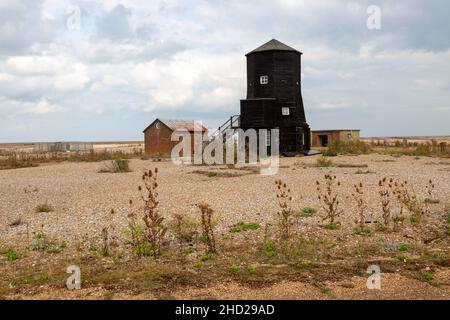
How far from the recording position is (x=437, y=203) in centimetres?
1383

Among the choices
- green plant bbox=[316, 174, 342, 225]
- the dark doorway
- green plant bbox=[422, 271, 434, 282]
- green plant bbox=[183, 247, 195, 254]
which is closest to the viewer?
green plant bbox=[422, 271, 434, 282]

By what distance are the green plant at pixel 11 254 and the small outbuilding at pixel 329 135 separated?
2178 inches

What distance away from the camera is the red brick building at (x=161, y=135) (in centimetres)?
5088

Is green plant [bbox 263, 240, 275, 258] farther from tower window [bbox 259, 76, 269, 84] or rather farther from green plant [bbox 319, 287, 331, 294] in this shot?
tower window [bbox 259, 76, 269, 84]

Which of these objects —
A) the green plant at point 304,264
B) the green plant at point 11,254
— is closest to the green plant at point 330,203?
the green plant at point 304,264

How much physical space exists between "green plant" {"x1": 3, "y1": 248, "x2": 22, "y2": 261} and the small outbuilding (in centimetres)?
5532

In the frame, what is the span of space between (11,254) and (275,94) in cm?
3378

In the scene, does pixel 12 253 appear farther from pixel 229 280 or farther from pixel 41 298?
pixel 229 280

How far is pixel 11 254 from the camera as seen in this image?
29.2 ft

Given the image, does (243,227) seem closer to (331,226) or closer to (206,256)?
(331,226)

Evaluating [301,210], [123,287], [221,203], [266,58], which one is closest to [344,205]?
[301,210]

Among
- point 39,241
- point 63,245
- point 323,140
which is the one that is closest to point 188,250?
point 63,245

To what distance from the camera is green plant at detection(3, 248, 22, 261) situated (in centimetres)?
875

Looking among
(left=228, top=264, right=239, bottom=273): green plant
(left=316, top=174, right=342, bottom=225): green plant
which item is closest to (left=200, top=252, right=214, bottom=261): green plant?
(left=228, top=264, right=239, bottom=273): green plant
